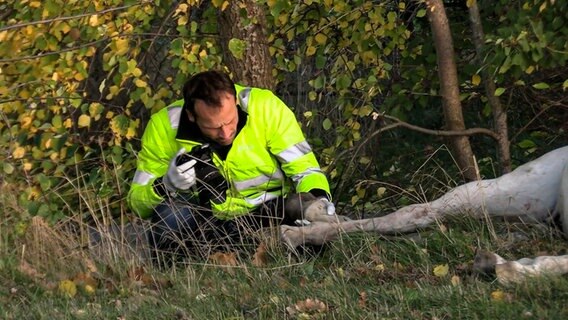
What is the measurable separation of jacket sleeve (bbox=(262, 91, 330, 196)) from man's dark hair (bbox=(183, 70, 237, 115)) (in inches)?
10.3

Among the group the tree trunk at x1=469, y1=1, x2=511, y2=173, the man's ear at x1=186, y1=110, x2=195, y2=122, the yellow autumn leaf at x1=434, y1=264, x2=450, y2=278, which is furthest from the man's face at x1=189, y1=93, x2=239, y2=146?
the tree trunk at x1=469, y1=1, x2=511, y2=173

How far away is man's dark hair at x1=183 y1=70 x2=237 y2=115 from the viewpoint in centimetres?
620

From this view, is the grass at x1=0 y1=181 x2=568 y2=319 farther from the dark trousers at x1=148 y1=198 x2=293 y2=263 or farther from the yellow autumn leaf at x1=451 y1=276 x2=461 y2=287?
the dark trousers at x1=148 y1=198 x2=293 y2=263

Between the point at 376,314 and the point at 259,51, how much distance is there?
3431 mm

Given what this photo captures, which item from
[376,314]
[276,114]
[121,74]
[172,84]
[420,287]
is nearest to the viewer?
[376,314]

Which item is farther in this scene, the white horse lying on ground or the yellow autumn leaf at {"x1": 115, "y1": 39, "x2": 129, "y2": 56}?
the yellow autumn leaf at {"x1": 115, "y1": 39, "x2": 129, "y2": 56}

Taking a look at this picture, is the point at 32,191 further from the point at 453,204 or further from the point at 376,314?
the point at 376,314

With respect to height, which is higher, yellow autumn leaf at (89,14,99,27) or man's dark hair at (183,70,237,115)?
yellow autumn leaf at (89,14,99,27)

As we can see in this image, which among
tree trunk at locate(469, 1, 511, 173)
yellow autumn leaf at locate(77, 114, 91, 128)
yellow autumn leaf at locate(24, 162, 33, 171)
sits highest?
yellow autumn leaf at locate(77, 114, 91, 128)

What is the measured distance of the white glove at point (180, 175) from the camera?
6.30 m

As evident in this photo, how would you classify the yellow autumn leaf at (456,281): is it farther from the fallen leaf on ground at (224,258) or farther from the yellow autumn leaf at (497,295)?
the fallen leaf on ground at (224,258)

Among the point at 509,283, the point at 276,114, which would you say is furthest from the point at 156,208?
the point at 509,283

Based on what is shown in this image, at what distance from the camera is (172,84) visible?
771 cm

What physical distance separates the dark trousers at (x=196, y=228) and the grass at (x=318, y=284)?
0.22 metres
